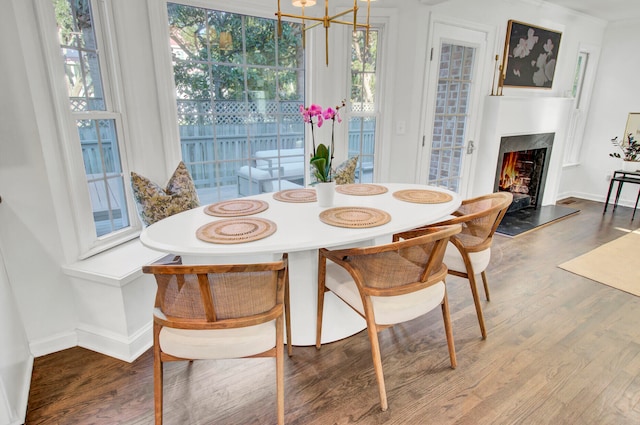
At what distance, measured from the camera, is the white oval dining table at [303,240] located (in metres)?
1.51

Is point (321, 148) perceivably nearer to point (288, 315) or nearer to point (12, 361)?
point (288, 315)

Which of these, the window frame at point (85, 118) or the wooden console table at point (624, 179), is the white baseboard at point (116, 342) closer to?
the window frame at point (85, 118)

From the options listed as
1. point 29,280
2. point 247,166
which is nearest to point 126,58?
point 247,166

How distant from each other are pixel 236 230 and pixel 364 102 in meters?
2.29

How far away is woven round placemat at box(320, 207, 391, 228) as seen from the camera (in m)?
1.75

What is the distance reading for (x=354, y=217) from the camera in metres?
1.85

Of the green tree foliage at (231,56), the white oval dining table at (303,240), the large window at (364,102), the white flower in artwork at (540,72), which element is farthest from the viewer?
the white flower in artwork at (540,72)

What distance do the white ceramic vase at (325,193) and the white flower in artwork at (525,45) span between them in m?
3.47

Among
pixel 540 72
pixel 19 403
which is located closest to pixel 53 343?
pixel 19 403

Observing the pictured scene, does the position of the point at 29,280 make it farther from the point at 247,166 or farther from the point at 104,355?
the point at 247,166

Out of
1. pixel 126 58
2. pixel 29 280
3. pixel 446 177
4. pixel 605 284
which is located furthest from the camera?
pixel 446 177

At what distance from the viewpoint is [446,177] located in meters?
4.07

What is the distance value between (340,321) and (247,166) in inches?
63.7

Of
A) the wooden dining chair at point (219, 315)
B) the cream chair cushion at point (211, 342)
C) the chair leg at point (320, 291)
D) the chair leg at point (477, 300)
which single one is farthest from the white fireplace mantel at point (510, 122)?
the cream chair cushion at point (211, 342)
